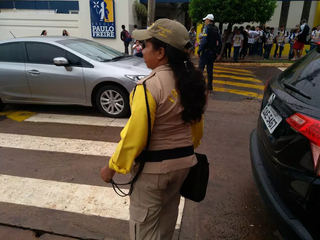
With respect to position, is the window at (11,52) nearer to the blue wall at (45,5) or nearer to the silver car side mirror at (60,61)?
the silver car side mirror at (60,61)

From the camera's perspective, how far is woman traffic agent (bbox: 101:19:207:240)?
5.11ft

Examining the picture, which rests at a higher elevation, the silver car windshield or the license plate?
the silver car windshield

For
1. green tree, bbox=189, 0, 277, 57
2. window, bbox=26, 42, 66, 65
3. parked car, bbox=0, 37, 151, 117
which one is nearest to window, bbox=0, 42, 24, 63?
parked car, bbox=0, 37, 151, 117

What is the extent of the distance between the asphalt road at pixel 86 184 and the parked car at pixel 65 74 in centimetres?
40

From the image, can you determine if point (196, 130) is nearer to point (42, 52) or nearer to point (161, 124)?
point (161, 124)

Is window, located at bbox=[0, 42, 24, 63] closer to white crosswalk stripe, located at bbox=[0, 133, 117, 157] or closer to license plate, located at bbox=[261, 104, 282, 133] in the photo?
white crosswalk stripe, located at bbox=[0, 133, 117, 157]

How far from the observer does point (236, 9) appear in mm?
11977

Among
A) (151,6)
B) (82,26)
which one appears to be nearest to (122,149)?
(151,6)

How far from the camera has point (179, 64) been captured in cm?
166

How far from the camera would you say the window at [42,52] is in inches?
217

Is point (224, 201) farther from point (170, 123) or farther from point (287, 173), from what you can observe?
point (170, 123)

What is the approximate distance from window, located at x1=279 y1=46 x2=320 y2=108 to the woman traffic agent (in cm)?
89

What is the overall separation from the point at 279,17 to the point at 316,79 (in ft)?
74.5

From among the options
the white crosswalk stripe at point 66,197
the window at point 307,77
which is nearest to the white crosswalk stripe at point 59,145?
the white crosswalk stripe at point 66,197
